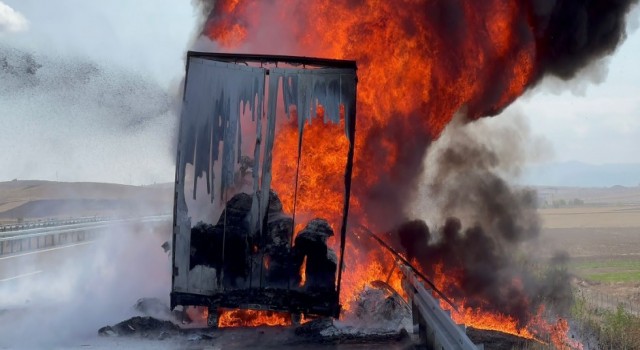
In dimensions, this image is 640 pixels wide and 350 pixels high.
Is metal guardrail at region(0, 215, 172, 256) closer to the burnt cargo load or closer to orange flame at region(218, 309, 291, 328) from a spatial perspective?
orange flame at region(218, 309, 291, 328)

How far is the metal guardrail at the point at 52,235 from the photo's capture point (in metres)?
19.7

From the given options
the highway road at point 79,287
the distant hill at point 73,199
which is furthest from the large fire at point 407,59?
the distant hill at point 73,199

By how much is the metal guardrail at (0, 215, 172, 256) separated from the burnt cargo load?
10805 mm

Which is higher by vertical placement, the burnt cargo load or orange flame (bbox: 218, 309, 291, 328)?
the burnt cargo load

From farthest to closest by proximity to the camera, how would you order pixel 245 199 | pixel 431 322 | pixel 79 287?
pixel 79 287, pixel 245 199, pixel 431 322

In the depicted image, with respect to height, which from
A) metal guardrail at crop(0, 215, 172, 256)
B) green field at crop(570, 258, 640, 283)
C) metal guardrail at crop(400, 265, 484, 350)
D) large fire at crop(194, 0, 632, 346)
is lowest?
green field at crop(570, 258, 640, 283)

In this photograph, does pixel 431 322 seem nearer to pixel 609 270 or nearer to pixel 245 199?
pixel 245 199

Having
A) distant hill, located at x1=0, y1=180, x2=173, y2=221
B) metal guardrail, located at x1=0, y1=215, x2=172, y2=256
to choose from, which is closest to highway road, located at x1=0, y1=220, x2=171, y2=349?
metal guardrail, located at x1=0, y1=215, x2=172, y2=256

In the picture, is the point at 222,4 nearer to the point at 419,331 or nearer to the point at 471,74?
the point at 471,74

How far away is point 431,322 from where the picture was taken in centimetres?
654

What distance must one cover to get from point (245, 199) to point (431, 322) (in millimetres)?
3441

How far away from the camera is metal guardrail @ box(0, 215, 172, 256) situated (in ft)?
64.6

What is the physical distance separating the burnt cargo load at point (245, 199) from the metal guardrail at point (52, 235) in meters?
10.8

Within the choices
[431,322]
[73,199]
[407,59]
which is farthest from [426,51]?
[73,199]
